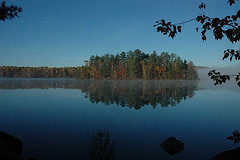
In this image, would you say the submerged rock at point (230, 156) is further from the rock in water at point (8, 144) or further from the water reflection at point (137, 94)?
the water reflection at point (137, 94)

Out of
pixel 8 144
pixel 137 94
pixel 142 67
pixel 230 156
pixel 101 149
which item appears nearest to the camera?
pixel 230 156

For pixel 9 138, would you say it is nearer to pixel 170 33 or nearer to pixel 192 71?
pixel 170 33

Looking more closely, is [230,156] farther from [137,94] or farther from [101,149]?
[137,94]

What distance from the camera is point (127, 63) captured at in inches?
5177

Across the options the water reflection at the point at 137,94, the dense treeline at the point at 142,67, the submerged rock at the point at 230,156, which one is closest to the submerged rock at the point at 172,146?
the submerged rock at the point at 230,156

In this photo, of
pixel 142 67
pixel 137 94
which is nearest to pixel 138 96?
pixel 137 94

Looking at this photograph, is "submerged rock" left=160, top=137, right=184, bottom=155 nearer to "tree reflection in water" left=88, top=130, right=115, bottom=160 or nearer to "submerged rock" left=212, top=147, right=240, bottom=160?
"submerged rock" left=212, top=147, right=240, bottom=160

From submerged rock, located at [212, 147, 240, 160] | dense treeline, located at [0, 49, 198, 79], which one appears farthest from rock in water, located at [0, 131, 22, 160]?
dense treeline, located at [0, 49, 198, 79]

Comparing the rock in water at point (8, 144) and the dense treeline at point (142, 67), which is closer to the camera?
the rock in water at point (8, 144)

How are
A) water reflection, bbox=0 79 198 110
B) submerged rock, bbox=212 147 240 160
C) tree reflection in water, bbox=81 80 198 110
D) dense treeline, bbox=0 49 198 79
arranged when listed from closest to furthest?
submerged rock, bbox=212 147 240 160
tree reflection in water, bbox=81 80 198 110
water reflection, bbox=0 79 198 110
dense treeline, bbox=0 49 198 79

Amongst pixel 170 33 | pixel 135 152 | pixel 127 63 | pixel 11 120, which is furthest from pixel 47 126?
pixel 127 63

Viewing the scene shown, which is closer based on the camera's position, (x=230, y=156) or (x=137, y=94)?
(x=230, y=156)

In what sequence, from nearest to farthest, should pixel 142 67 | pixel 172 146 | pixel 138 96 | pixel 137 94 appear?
pixel 172 146 < pixel 138 96 < pixel 137 94 < pixel 142 67

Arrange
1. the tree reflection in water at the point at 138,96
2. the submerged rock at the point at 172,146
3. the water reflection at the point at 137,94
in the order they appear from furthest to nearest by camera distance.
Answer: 1. the water reflection at the point at 137,94
2. the tree reflection in water at the point at 138,96
3. the submerged rock at the point at 172,146
